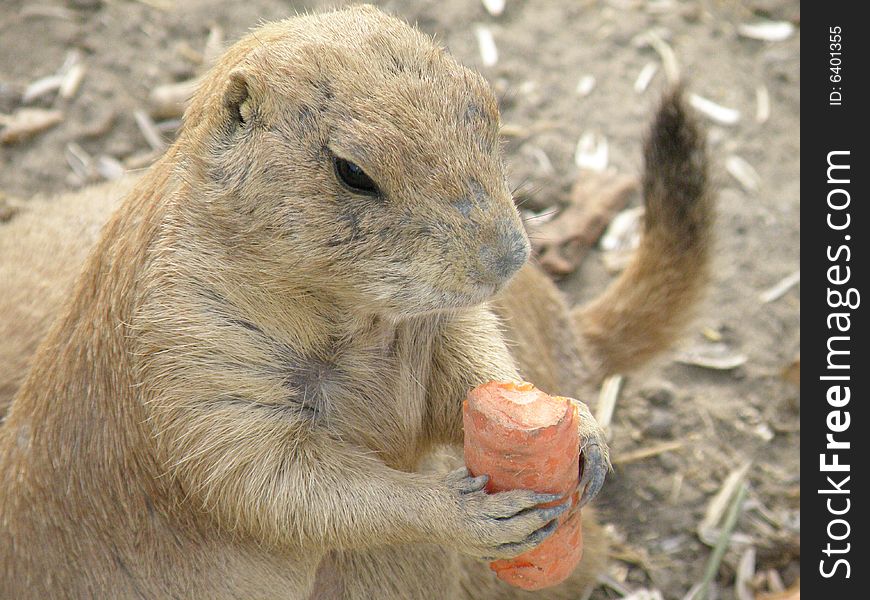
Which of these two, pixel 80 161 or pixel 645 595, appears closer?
pixel 645 595

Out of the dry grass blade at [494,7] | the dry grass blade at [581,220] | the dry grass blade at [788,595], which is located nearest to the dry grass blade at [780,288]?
the dry grass blade at [581,220]

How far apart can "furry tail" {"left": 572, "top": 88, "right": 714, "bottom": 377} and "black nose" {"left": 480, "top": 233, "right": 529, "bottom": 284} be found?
6.23 ft

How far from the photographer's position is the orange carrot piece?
9.89ft

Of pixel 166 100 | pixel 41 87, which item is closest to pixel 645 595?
pixel 166 100

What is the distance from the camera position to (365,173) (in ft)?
8.97

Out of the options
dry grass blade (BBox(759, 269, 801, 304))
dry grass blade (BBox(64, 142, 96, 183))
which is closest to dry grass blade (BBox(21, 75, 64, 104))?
dry grass blade (BBox(64, 142, 96, 183))

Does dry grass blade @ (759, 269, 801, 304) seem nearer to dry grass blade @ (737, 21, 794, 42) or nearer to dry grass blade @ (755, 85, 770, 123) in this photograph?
dry grass blade @ (755, 85, 770, 123)

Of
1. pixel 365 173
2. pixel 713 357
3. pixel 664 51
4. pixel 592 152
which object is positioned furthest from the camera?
pixel 664 51

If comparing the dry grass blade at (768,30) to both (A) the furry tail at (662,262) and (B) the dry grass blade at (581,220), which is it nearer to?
(B) the dry grass blade at (581,220)

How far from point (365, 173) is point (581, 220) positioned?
3270mm

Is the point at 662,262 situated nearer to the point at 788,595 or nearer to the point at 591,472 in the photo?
the point at 788,595

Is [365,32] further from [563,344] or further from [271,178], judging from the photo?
[563,344]

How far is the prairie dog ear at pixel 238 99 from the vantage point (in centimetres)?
294

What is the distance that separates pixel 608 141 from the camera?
20.6 feet
